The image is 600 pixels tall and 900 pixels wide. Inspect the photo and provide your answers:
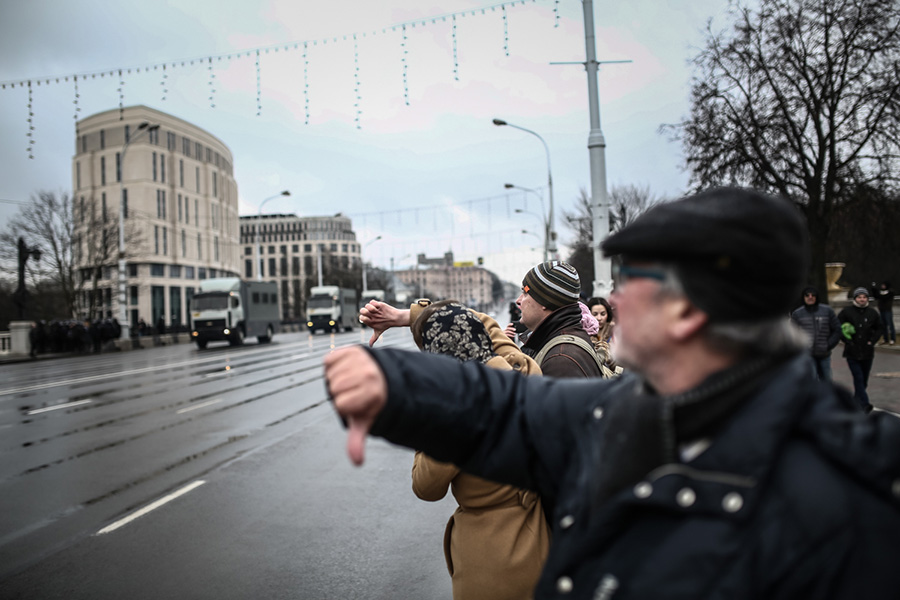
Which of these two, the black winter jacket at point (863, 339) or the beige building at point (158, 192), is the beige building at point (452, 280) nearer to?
the beige building at point (158, 192)

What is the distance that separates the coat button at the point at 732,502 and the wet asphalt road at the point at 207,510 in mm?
3321

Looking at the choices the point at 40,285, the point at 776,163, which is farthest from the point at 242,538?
the point at 40,285

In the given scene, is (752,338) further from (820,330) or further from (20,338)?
(20,338)

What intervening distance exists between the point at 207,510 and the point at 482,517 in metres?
4.15

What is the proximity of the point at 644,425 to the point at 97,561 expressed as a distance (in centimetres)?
465

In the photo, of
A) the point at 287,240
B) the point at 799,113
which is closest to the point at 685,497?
the point at 799,113

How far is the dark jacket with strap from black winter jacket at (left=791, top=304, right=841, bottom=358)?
7.02 m

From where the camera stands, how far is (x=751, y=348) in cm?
113

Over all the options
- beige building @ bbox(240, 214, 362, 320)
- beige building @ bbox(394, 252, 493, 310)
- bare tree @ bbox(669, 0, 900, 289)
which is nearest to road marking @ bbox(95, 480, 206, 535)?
bare tree @ bbox(669, 0, 900, 289)

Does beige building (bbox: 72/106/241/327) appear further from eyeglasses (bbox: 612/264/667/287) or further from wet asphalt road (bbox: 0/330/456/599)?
eyeglasses (bbox: 612/264/667/287)

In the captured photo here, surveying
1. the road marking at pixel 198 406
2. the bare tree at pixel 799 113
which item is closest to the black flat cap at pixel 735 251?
the road marking at pixel 198 406

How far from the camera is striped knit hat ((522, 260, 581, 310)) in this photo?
10.1 ft

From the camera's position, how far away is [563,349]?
2.88 metres

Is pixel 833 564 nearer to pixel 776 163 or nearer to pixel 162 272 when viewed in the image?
pixel 776 163
